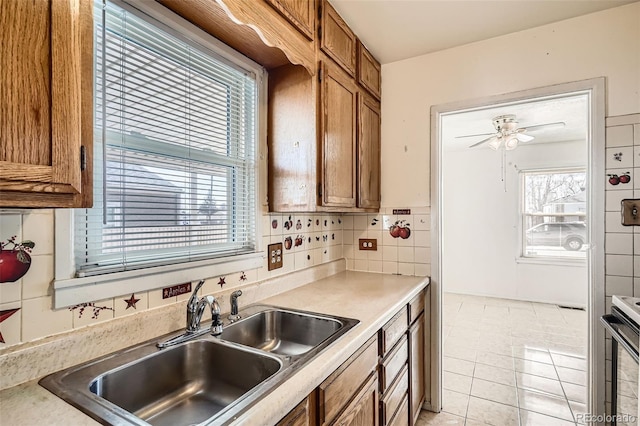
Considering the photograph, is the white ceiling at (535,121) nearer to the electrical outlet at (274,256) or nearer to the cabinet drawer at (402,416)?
the electrical outlet at (274,256)

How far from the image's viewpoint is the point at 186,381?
1078 millimetres

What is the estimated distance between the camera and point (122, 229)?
44.0 inches

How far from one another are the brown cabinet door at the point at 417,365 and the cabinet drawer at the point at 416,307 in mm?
43

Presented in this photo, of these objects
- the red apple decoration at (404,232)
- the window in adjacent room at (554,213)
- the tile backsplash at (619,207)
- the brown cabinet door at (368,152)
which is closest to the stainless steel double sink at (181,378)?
the brown cabinet door at (368,152)

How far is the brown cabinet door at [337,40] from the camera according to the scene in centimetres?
165

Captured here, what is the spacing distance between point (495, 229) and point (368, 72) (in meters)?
3.75

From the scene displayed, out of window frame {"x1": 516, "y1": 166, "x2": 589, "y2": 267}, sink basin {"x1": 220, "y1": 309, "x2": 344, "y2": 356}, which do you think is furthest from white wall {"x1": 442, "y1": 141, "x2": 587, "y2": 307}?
sink basin {"x1": 220, "y1": 309, "x2": 344, "y2": 356}

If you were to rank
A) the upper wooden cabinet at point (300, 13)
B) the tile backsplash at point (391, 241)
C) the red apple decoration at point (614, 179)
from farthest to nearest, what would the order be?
the tile backsplash at point (391, 241), the red apple decoration at point (614, 179), the upper wooden cabinet at point (300, 13)

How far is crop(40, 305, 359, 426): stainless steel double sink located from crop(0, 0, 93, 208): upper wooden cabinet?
51 cm

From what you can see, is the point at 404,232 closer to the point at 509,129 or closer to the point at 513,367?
the point at 513,367

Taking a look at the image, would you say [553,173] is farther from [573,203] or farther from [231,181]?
[231,181]

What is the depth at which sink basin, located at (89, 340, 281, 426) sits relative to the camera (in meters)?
0.94

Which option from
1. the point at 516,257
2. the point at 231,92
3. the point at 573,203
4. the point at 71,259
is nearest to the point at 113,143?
the point at 71,259

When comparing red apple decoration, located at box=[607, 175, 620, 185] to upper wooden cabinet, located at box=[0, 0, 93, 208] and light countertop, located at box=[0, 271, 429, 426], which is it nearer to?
light countertop, located at box=[0, 271, 429, 426]
